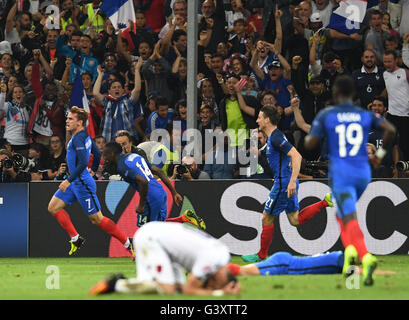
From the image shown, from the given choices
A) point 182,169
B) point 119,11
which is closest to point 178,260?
point 182,169

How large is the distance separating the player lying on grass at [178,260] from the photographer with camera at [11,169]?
911 cm

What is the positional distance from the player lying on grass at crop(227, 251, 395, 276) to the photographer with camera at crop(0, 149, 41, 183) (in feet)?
25.7

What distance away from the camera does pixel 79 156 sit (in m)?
13.2

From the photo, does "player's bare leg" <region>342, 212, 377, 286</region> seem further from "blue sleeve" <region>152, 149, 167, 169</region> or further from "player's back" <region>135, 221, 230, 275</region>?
"blue sleeve" <region>152, 149, 167, 169</region>

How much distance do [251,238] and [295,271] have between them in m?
5.99

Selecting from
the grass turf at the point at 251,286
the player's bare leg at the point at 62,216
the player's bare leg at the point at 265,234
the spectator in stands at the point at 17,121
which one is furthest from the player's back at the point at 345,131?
the spectator in stands at the point at 17,121

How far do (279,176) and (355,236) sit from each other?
13.7 feet

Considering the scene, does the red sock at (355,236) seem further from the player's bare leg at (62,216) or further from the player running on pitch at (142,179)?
the player's bare leg at (62,216)

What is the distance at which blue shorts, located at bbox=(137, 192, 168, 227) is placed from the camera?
41.9 feet

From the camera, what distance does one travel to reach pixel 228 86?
1569 cm

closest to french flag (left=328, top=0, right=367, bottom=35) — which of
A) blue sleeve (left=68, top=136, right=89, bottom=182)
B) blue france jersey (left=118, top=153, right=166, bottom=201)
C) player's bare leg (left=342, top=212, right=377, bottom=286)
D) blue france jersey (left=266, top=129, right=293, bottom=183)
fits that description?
blue france jersey (left=266, top=129, right=293, bottom=183)

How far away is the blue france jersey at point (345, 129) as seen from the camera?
27.2 ft

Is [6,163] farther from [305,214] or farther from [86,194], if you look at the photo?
[305,214]

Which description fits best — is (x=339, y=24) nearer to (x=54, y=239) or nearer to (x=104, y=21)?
(x=104, y=21)
